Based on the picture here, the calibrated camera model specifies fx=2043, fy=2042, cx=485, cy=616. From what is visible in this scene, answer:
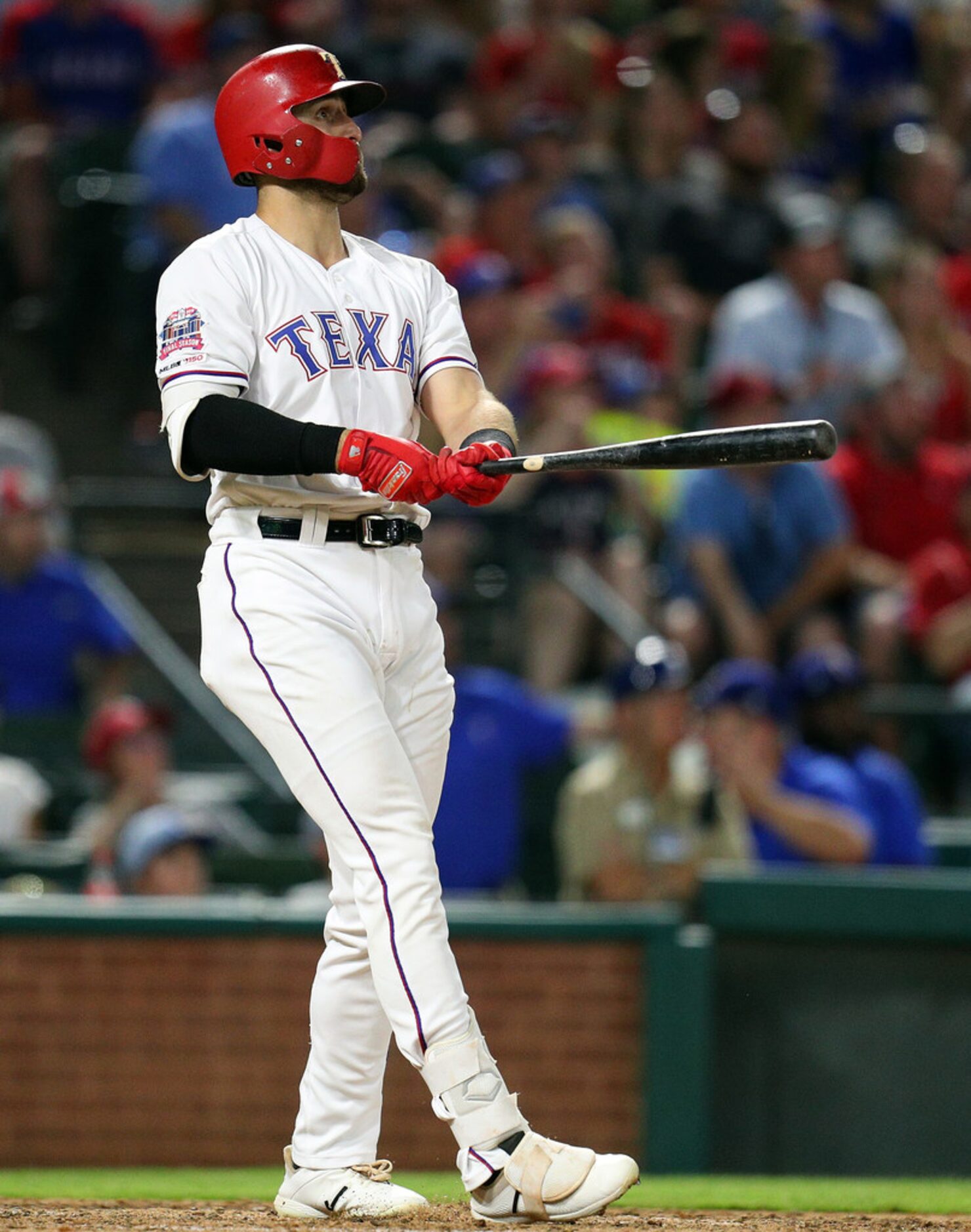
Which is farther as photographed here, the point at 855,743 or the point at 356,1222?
the point at 855,743

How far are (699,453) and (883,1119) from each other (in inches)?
109

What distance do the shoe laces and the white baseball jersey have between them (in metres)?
1.15

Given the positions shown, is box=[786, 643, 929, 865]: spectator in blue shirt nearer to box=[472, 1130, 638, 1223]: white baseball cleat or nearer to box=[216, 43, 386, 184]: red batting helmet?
box=[472, 1130, 638, 1223]: white baseball cleat

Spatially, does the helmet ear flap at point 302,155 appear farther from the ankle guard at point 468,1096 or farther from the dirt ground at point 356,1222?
the dirt ground at point 356,1222

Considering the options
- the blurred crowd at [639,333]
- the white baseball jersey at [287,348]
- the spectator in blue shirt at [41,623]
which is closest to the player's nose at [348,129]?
the white baseball jersey at [287,348]

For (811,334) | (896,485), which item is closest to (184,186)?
(811,334)

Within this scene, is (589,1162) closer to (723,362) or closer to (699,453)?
(699,453)

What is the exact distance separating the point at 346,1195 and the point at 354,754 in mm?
806

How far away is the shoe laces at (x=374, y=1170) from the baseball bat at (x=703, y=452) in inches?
49.4

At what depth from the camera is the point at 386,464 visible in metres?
3.29

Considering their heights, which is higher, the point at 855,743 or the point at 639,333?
the point at 639,333

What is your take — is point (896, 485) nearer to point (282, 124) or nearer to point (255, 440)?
point (282, 124)

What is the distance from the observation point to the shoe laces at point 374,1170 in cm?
362

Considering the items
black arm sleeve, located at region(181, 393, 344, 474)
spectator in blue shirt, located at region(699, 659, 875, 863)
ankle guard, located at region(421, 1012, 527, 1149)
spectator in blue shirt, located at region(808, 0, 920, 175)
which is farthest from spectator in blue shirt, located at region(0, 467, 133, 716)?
spectator in blue shirt, located at region(808, 0, 920, 175)
